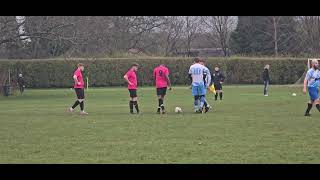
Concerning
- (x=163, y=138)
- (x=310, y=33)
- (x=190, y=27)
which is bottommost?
(x=163, y=138)

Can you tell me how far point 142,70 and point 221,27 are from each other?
2379cm

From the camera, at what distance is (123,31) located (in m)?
70.4

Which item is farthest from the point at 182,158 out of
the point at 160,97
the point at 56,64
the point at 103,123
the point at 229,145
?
the point at 56,64

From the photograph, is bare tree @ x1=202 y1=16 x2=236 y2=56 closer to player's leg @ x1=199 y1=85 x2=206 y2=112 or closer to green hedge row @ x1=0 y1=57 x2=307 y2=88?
green hedge row @ x1=0 y1=57 x2=307 y2=88

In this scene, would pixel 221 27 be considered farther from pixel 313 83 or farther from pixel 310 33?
pixel 313 83

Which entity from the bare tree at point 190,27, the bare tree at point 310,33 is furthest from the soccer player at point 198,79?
the bare tree at point 190,27

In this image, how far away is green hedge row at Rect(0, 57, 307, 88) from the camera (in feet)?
189

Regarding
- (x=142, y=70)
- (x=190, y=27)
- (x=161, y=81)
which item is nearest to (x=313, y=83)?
(x=161, y=81)

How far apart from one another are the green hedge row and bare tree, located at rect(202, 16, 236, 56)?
65.0 ft

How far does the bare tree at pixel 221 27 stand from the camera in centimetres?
7906

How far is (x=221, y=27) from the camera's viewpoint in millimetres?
79438

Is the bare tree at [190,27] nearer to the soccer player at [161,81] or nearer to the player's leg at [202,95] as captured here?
the soccer player at [161,81]

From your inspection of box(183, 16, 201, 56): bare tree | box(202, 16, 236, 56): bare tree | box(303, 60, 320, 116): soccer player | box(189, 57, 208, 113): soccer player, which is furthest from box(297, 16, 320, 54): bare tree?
box(303, 60, 320, 116): soccer player
